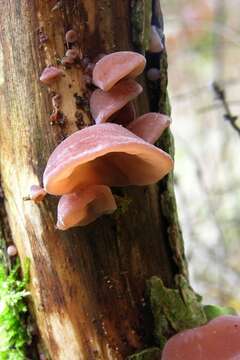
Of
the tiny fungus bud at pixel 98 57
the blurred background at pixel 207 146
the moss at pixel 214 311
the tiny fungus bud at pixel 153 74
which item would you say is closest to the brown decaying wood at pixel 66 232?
the tiny fungus bud at pixel 98 57

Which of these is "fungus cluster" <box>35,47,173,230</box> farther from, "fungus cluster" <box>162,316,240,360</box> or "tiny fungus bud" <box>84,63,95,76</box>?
"fungus cluster" <box>162,316,240,360</box>

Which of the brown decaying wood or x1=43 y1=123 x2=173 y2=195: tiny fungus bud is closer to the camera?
x1=43 y1=123 x2=173 y2=195: tiny fungus bud

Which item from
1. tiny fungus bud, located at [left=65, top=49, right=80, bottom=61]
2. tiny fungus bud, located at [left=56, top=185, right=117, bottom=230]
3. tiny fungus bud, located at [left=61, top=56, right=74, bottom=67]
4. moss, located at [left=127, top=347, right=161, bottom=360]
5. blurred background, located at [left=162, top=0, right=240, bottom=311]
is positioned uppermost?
tiny fungus bud, located at [left=65, top=49, right=80, bottom=61]

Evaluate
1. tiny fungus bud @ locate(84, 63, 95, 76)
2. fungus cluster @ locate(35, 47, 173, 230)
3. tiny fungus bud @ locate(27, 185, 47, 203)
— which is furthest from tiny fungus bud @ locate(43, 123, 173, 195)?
tiny fungus bud @ locate(84, 63, 95, 76)

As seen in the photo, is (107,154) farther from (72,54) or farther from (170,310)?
(170,310)

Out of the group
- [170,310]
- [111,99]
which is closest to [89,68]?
[111,99]

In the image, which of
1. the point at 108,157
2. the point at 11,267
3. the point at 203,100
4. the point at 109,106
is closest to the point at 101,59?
the point at 109,106
